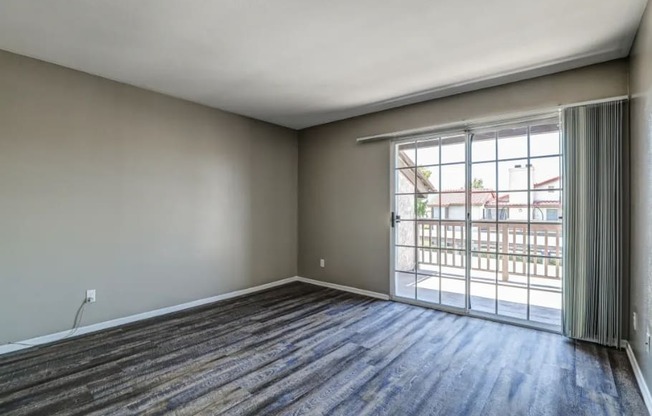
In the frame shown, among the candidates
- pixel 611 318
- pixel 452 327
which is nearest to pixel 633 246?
pixel 611 318

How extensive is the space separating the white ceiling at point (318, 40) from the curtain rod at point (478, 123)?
0.37 metres

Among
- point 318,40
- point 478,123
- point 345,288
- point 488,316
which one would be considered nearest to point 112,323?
point 345,288

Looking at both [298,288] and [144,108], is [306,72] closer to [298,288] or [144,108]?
[144,108]

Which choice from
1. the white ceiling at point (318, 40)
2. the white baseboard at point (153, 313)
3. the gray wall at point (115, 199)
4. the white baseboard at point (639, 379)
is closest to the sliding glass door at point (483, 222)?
the white baseboard at point (639, 379)

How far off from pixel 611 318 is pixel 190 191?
453 centimetres

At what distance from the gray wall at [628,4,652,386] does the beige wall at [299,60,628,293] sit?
661 mm

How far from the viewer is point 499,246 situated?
351cm

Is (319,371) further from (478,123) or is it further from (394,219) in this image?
(478,123)

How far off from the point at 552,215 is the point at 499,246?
59 centimetres

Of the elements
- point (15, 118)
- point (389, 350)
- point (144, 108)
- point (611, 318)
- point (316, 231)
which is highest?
point (144, 108)

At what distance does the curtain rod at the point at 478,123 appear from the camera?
3.00 m

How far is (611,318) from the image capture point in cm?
278

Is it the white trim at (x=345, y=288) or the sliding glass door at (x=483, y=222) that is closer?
the sliding glass door at (x=483, y=222)

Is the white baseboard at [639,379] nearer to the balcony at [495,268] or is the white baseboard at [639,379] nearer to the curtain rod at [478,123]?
the balcony at [495,268]
